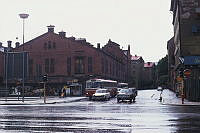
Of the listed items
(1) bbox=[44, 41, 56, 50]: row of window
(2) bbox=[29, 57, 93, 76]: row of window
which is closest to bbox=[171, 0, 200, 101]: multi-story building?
(2) bbox=[29, 57, 93, 76]: row of window

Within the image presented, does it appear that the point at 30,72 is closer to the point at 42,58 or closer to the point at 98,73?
the point at 42,58

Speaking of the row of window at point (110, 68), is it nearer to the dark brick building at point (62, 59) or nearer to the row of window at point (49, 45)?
the dark brick building at point (62, 59)

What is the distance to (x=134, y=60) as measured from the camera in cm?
17662

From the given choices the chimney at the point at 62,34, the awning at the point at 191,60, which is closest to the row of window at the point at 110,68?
the chimney at the point at 62,34

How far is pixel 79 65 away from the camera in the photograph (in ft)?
253

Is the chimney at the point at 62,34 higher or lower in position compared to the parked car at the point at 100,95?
higher

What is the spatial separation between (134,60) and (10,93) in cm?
10812

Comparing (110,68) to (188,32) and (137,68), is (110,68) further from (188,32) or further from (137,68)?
(137,68)

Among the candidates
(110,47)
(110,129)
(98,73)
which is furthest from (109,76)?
(110,129)

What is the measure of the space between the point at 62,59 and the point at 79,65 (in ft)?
14.0

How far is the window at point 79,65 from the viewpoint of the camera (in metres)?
76.5

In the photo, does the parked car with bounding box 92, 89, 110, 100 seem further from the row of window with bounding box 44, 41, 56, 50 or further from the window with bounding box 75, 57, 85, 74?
the row of window with bounding box 44, 41, 56, 50

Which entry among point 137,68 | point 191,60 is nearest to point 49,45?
point 191,60

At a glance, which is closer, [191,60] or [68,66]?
[191,60]
